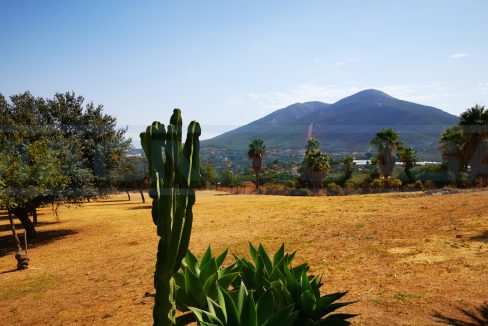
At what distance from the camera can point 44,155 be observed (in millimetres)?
14664

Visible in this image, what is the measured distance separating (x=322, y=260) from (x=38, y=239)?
15.2m

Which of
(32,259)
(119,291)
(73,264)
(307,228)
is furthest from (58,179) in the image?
(307,228)

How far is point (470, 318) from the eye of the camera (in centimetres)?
588

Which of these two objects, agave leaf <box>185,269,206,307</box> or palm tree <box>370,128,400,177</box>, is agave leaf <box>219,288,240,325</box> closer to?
agave leaf <box>185,269,206,307</box>

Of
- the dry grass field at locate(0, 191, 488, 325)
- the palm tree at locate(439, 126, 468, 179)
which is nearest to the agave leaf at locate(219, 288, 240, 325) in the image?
the dry grass field at locate(0, 191, 488, 325)

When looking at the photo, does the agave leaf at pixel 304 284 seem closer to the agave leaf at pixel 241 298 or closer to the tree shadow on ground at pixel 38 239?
the agave leaf at pixel 241 298

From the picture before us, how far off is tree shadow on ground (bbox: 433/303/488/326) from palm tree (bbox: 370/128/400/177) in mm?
48205

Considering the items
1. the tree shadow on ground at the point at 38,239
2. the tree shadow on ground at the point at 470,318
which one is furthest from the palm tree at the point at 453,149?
the tree shadow on ground at the point at 38,239

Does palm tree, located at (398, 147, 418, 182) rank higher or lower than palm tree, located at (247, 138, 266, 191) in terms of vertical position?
lower

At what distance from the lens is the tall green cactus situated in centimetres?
411

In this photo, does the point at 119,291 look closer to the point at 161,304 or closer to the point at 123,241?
the point at 161,304

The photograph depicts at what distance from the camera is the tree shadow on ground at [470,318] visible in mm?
5676

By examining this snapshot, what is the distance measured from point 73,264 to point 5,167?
15.2ft

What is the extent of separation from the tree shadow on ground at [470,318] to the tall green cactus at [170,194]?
182 inches
